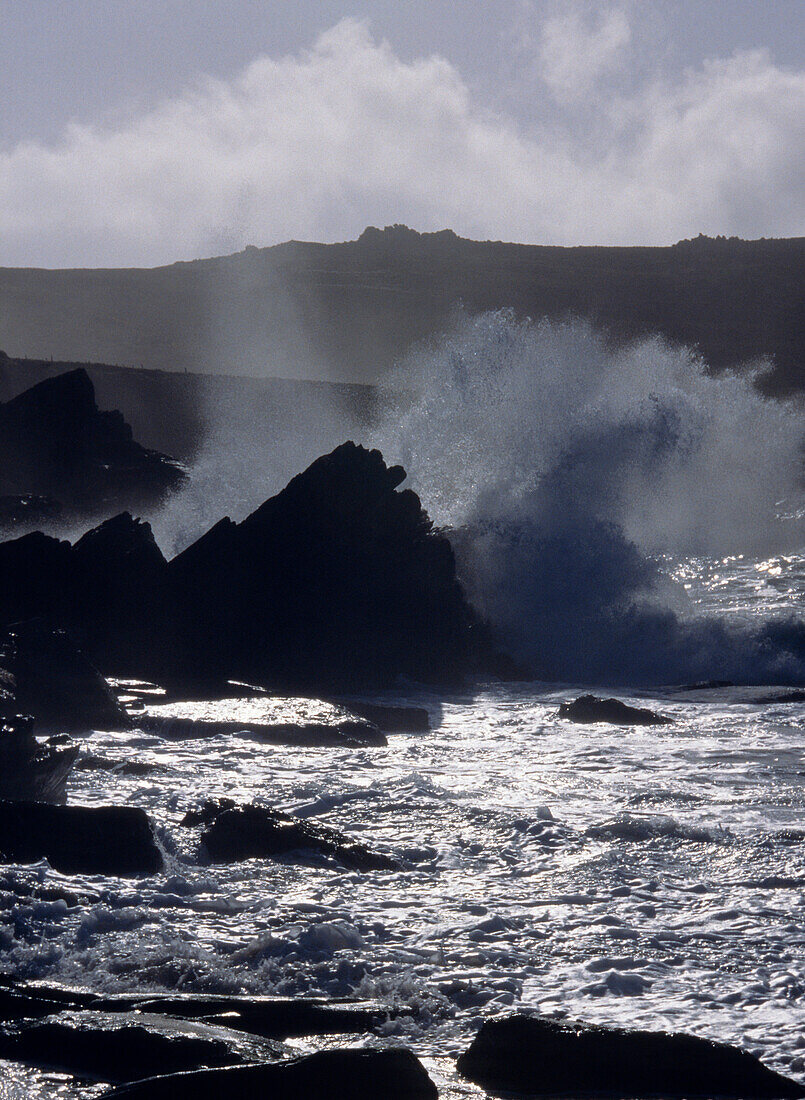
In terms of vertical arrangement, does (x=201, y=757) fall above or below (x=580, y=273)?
below

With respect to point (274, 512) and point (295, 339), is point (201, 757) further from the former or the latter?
point (295, 339)

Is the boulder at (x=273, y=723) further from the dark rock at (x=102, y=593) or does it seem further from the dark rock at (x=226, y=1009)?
the dark rock at (x=226, y=1009)

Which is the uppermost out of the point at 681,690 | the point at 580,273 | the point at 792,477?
the point at 580,273

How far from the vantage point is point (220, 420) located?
107 ft

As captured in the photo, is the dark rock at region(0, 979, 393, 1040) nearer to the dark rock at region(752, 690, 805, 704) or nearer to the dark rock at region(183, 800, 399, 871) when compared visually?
the dark rock at region(183, 800, 399, 871)

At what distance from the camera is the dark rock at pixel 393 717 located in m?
Result: 8.68

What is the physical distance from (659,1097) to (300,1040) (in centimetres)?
102

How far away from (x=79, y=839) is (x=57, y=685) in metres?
3.45

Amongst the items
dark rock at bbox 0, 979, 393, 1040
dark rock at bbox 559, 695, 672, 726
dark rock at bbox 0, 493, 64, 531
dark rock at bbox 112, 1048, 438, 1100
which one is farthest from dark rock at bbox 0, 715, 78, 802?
dark rock at bbox 0, 493, 64, 531

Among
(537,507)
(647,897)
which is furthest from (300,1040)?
A: (537,507)

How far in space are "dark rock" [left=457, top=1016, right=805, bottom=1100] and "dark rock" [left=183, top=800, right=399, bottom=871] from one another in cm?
184

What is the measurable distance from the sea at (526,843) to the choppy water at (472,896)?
0.01m

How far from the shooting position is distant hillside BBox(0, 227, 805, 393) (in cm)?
6469

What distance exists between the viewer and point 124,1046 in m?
3.29
